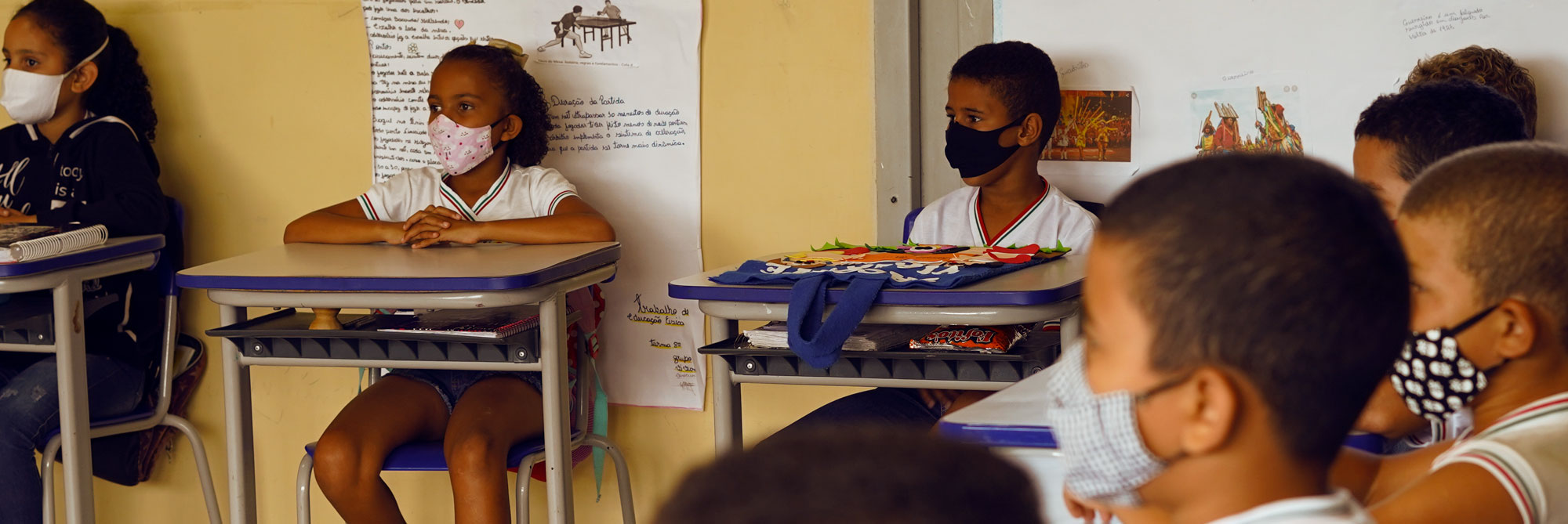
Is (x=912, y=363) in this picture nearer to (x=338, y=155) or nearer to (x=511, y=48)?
Answer: (x=511, y=48)

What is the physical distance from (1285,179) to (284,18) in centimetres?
301

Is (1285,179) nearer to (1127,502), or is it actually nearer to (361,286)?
(1127,502)

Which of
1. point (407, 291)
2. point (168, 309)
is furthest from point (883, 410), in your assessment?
point (168, 309)

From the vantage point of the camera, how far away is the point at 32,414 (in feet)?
9.01

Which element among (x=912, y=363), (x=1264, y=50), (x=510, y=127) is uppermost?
(x=1264, y=50)

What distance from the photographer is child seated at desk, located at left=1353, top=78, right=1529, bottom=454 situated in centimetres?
175

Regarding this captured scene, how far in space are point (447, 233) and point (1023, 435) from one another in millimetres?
1602

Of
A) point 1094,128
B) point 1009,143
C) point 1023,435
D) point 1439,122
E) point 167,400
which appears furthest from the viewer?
point 167,400

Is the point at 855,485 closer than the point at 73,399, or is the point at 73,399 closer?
the point at 855,485

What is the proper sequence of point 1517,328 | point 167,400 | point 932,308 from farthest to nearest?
point 167,400, point 932,308, point 1517,328

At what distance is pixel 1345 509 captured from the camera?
0.79 m

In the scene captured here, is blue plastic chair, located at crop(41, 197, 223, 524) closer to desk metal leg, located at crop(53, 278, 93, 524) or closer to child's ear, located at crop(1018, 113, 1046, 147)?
desk metal leg, located at crop(53, 278, 93, 524)

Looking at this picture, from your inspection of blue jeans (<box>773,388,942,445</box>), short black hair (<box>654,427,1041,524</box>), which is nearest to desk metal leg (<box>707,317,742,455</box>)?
blue jeans (<box>773,388,942,445</box>)

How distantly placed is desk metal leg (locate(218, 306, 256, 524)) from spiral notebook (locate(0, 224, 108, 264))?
1.20 feet
